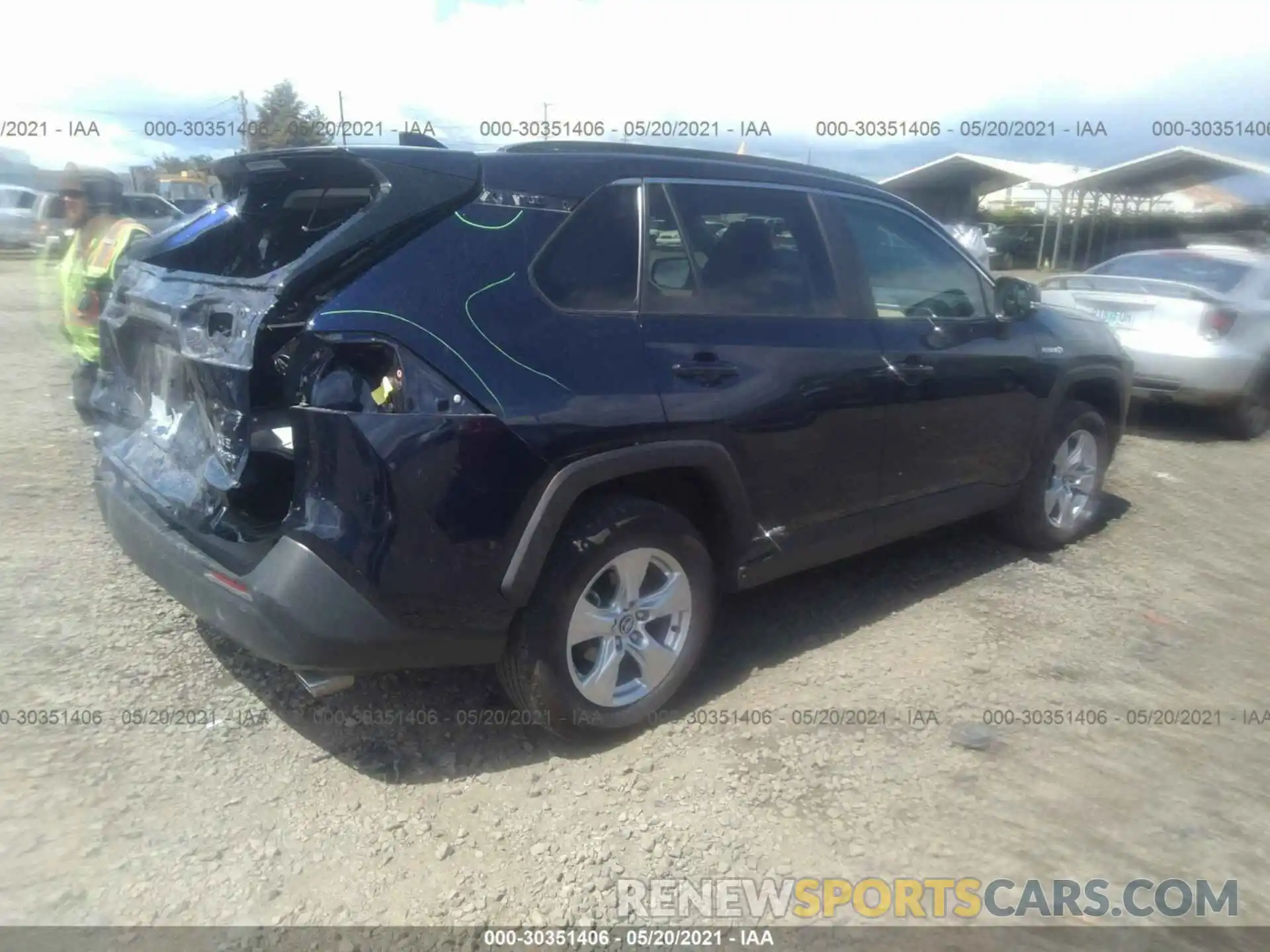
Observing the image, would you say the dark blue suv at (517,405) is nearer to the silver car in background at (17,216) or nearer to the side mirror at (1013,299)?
the side mirror at (1013,299)

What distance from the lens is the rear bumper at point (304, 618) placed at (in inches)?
107

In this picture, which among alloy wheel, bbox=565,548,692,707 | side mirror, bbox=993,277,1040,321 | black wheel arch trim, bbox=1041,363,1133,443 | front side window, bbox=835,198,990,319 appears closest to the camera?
alloy wheel, bbox=565,548,692,707

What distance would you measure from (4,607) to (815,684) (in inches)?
129

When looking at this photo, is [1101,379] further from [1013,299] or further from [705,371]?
[705,371]

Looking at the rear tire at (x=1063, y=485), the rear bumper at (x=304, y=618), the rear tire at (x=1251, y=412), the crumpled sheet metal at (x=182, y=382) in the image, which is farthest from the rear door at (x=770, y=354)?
the rear tire at (x=1251, y=412)

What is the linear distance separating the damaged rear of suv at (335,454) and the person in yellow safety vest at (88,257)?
1850 millimetres

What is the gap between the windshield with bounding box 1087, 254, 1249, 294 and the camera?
818 centimetres

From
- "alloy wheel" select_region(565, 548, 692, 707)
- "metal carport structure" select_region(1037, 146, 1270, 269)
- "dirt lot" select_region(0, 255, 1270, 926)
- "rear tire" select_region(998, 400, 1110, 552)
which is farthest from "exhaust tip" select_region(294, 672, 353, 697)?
"metal carport structure" select_region(1037, 146, 1270, 269)

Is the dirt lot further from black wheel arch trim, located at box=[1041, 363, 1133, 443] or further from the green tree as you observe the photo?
the green tree

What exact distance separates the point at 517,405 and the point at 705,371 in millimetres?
778

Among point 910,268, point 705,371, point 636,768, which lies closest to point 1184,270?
point 910,268

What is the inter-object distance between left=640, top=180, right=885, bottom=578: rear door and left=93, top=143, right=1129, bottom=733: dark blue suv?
0.01 metres

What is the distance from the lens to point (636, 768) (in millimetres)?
3281

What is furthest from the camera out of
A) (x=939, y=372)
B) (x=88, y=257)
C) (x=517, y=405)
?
(x=88, y=257)
